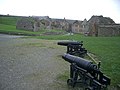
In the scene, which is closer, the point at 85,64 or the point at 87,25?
the point at 85,64

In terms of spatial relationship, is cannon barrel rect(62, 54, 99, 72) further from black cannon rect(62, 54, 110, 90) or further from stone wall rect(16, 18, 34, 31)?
stone wall rect(16, 18, 34, 31)

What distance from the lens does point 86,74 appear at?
306 inches

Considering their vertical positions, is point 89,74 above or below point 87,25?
below

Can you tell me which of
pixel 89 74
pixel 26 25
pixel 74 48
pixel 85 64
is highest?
pixel 26 25

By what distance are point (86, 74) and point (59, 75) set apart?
3.10 m

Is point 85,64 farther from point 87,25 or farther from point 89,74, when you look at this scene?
point 87,25

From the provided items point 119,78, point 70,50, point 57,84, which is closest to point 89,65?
point 57,84

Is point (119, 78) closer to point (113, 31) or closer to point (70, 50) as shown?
point (70, 50)

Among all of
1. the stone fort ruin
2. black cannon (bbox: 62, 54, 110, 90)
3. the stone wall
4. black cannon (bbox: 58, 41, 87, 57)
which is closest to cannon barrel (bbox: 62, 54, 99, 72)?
black cannon (bbox: 62, 54, 110, 90)

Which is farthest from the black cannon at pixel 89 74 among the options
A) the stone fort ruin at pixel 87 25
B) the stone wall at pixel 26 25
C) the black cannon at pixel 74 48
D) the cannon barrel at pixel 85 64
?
the stone wall at pixel 26 25

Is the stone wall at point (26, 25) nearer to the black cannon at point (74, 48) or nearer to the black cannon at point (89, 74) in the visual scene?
the black cannon at point (74, 48)

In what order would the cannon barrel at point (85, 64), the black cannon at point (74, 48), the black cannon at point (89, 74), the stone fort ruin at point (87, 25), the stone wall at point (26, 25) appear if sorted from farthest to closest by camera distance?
the stone wall at point (26, 25)
the stone fort ruin at point (87, 25)
the black cannon at point (74, 48)
the cannon barrel at point (85, 64)
the black cannon at point (89, 74)

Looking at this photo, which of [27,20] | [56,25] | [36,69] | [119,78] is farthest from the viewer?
[56,25]

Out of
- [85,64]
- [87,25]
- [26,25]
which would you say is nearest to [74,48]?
[85,64]
